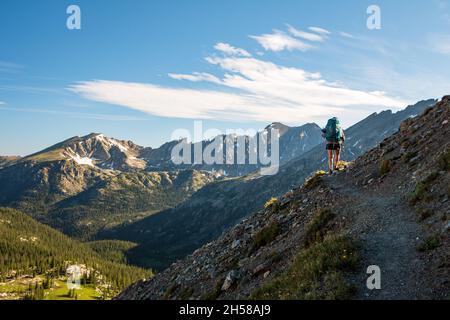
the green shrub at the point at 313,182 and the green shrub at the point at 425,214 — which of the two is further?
the green shrub at the point at 313,182

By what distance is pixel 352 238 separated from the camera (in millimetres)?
14781

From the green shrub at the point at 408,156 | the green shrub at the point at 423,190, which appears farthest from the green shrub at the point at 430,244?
the green shrub at the point at 408,156

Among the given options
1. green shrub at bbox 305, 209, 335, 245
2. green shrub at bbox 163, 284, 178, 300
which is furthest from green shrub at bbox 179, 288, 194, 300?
green shrub at bbox 305, 209, 335, 245

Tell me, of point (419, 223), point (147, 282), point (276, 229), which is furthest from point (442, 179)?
point (147, 282)

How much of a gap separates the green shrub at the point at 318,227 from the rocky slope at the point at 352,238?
0.06 meters

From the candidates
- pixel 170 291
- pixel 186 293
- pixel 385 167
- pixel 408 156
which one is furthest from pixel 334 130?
pixel 170 291

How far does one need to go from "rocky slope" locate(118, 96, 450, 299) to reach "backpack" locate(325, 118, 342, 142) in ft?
9.39

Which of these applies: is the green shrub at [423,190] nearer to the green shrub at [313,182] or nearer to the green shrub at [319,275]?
the green shrub at [319,275]

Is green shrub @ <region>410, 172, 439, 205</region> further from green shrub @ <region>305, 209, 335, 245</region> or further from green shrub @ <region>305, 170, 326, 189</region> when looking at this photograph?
green shrub @ <region>305, 170, 326, 189</region>

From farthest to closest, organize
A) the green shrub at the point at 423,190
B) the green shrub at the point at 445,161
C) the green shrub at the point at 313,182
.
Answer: the green shrub at the point at 313,182, the green shrub at the point at 445,161, the green shrub at the point at 423,190

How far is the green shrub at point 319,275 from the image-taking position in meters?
11.8

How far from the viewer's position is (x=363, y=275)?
1241cm

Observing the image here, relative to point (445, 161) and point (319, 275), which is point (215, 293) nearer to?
point (319, 275)

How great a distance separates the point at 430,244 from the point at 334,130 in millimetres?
19198
